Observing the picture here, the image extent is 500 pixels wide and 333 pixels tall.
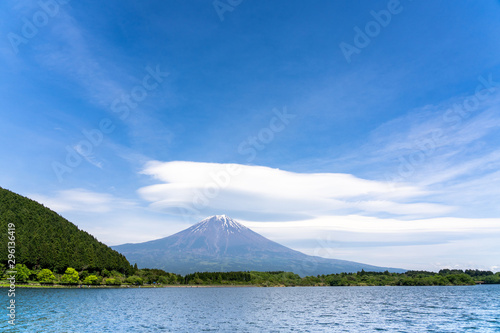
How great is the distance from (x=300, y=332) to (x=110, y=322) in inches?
1150

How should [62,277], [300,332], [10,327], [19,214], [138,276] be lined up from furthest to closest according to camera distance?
[138,276]
[19,214]
[62,277]
[300,332]
[10,327]

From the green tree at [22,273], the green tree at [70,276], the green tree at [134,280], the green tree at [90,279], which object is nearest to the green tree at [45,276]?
the green tree at [22,273]

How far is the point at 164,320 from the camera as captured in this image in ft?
177

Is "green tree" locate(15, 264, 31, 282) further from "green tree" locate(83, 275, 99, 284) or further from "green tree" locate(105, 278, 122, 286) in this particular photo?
"green tree" locate(105, 278, 122, 286)

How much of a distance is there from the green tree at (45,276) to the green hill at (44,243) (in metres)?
9.43

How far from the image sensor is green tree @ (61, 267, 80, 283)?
13588cm

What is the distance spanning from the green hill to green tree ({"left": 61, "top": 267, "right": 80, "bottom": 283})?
7.03m

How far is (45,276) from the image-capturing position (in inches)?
5032

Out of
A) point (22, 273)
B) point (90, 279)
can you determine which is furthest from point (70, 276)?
point (22, 273)

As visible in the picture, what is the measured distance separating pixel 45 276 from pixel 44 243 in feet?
67.0

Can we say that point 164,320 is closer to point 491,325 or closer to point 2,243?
point 491,325

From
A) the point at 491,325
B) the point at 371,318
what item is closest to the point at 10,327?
the point at 371,318

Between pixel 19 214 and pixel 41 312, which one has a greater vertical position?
pixel 19 214

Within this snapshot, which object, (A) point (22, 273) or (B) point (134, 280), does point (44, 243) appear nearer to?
(A) point (22, 273)
